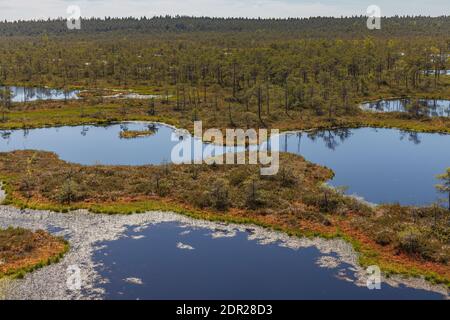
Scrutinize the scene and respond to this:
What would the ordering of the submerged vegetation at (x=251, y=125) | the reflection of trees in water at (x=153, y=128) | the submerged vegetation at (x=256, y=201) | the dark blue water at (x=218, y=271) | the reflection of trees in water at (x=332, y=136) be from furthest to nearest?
the reflection of trees in water at (x=153, y=128) < the reflection of trees in water at (x=332, y=136) < the submerged vegetation at (x=251, y=125) < the submerged vegetation at (x=256, y=201) < the dark blue water at (x=218, y=271)

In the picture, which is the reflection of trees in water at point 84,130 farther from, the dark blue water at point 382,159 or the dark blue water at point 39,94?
the dark blue water at point 382,159

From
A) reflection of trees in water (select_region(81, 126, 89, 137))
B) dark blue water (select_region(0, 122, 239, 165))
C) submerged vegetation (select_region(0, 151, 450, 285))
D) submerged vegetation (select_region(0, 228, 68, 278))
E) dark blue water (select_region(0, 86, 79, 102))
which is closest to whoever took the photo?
submerged vegetation (select_region(0, 228, 68, 278))

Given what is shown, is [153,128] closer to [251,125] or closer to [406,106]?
[251,125]

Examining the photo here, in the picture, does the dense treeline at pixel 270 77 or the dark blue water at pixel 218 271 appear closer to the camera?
the dark blue water at pixel 218 271

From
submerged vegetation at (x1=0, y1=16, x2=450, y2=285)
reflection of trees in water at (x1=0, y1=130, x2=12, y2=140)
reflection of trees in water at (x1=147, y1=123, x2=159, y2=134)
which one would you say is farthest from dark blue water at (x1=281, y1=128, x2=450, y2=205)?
reflection of trees in water at (x1=0, y1=130, x2=12, y2=140)

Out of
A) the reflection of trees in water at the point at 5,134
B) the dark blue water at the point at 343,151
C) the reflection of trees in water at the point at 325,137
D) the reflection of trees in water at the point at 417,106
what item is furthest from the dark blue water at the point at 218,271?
the reflection of trees in water at the point at 417,106

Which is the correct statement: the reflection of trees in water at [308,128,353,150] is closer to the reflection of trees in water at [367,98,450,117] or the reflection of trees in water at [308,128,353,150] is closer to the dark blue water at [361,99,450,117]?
the reflection of trees in water at [367,98,450,117]

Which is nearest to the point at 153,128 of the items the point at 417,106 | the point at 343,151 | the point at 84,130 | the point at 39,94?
the point at 84,130
